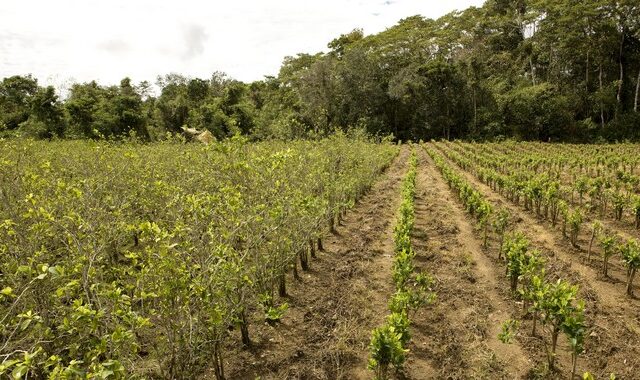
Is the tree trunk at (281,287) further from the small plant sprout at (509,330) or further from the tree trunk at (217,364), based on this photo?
the small plant sprout at (509,330)

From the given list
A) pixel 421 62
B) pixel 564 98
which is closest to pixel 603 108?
pixel 564 98

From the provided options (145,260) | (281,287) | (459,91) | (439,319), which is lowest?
(439,319)

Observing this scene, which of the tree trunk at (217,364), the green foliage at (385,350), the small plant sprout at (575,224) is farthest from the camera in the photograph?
the small plant sprout at (575,224)

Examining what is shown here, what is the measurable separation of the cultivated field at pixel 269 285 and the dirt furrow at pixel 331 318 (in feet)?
0.11

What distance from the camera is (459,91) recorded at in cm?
4472

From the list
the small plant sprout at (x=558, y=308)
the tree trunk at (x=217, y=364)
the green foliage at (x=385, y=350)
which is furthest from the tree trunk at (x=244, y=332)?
the small plant sprout at (x=558, y=308)

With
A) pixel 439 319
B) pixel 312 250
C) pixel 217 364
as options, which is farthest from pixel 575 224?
pixel 217 364

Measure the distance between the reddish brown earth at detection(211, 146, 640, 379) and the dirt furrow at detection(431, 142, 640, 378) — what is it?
16 millimetres

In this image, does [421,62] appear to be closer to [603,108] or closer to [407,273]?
[603,108]

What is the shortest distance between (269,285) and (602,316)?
597cm

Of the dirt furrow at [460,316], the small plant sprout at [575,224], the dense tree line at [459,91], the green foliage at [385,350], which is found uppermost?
the dense tree line at [459,91]

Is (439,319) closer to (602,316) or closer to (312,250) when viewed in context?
(602,316)

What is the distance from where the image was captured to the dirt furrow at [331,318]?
19.8 feet

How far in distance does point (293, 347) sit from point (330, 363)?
0.73 meters
